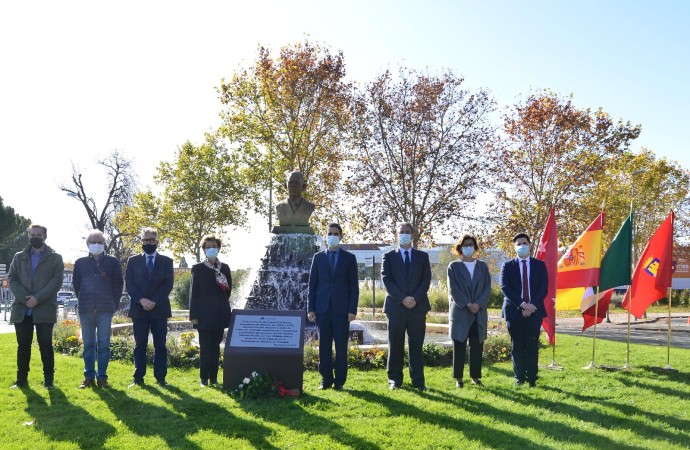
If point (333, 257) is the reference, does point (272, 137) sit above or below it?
above

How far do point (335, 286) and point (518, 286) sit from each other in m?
2.45

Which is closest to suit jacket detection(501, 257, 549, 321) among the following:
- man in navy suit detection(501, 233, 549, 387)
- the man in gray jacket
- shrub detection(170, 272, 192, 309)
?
man in navy suit detection(501, 233, 549, 387)


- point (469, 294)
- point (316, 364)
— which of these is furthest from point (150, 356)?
point (469, 294)

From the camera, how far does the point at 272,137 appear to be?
2259 cm

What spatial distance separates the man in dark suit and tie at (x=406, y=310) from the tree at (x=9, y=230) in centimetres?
4832

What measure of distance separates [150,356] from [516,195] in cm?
1645

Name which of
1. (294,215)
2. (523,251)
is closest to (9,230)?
(294,215)

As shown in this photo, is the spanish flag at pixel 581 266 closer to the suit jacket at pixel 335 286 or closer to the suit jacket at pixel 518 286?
the suit jacket at pixel 518 286

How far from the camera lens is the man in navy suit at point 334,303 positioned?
24.6 ft

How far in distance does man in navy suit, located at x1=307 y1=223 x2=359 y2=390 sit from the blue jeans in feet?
8.58

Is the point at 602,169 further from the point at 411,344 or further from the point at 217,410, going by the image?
the point at 217,410

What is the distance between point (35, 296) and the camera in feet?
24.7

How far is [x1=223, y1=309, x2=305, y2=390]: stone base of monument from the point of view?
23.3ft

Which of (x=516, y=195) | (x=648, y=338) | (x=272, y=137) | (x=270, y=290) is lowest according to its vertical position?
(x=648, y=338)
